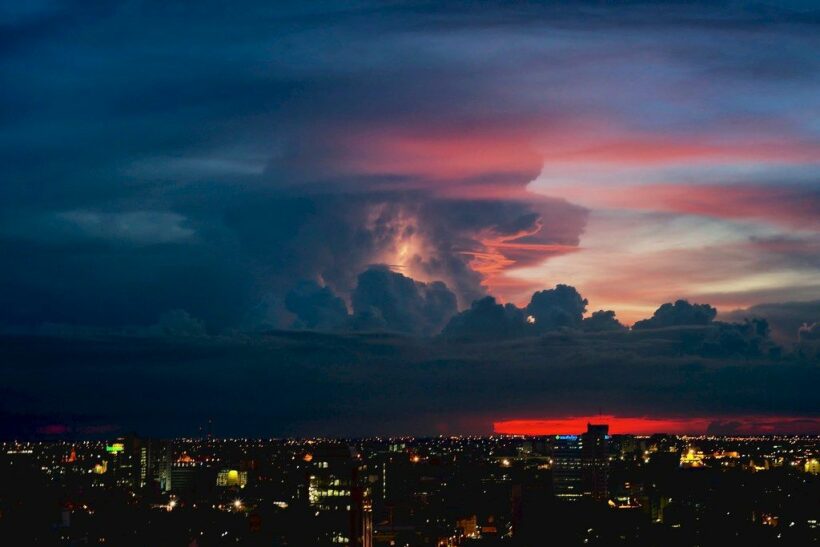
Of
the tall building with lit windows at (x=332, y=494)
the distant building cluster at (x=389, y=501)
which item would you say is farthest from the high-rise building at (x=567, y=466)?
the tall building with lit windows at (x=332, y=494)

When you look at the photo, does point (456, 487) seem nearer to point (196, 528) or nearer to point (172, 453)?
point (172, 453)

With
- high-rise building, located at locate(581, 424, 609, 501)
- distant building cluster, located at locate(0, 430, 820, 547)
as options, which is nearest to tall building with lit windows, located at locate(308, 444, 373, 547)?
distant building cluster, located at locate(0, 430, 820, 547)

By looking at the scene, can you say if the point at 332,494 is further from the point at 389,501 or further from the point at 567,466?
the point at 567,466

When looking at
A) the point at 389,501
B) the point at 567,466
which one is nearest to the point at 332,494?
the point at 389,501

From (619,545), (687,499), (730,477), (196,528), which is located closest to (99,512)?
(196,528)

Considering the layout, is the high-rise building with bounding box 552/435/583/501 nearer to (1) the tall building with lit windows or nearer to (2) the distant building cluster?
(2) the distant building cluster

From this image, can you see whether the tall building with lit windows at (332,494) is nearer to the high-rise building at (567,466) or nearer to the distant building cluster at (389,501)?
the distant building cluster at (389,501)
